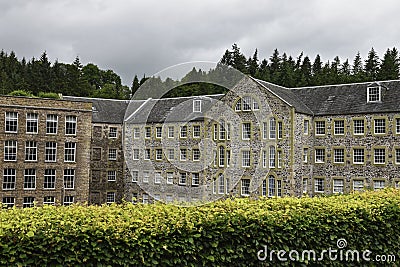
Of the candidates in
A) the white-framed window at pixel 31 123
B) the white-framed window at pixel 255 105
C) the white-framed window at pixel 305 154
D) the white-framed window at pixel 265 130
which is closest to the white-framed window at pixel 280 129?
the white-framed window at pixel 265 130

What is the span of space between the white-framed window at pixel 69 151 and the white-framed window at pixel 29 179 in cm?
256

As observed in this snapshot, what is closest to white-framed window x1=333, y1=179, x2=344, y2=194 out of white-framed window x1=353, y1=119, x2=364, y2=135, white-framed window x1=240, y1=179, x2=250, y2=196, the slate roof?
white-framed window x1=353, y1=119, x2=364, y2=135

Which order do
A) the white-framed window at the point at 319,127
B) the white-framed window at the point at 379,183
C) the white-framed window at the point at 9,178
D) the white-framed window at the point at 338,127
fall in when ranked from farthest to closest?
the white-framed window at the point at 319,127 < the white-framed window at the point at 338,127 < the white-framed window at the point at 9,178 < the white-framed window at the point at 379,183

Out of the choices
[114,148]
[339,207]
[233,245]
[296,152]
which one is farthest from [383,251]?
[114,148]

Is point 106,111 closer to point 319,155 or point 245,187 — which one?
point 245,187

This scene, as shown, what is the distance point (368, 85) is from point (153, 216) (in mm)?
29797

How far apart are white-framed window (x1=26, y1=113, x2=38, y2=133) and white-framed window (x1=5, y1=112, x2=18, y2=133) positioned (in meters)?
0.80

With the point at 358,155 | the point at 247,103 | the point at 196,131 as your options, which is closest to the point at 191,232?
the point at 247,103

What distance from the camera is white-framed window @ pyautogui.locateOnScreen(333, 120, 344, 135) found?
1282 inches

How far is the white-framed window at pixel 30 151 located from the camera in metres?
32.2

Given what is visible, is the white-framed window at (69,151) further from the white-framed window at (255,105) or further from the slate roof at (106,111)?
the white-framed window at (255,105)

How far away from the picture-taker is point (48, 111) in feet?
108

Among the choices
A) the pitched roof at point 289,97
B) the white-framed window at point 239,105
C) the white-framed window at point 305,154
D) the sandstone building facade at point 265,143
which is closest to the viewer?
the white-framed window at point 239,105

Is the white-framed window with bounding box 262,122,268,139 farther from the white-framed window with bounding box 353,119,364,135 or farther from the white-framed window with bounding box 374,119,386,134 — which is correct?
the white-framed window with bounding box 374,119,386,134
